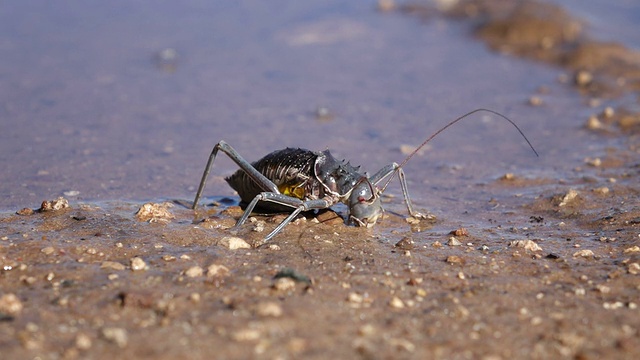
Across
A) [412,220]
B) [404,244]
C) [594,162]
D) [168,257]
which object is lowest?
[594,162]

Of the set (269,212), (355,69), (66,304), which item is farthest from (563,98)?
(66,304)

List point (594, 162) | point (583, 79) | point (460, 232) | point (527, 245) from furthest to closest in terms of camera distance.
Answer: point (583, 79), point (594, 162), point (460, 232), point (527, 245)

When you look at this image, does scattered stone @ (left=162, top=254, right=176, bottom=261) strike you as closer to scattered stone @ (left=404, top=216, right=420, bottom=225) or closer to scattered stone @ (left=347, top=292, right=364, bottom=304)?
scattered stone @ (left=347, top=292, right=364, bottom=304)

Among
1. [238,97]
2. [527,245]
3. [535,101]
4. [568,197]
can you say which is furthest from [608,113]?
[238,97]

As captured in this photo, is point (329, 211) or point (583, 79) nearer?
point (329, 211)

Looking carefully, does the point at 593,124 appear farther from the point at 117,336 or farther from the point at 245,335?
the point at 117,336

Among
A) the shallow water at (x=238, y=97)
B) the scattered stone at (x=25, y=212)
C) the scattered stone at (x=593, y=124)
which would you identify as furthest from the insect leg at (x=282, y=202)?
the scattered stone at (x=593, y=124)

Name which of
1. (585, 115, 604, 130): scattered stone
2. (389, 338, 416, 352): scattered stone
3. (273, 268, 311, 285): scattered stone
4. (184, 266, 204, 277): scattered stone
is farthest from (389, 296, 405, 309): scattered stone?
(585, 115, 604, 130): scattered stone
